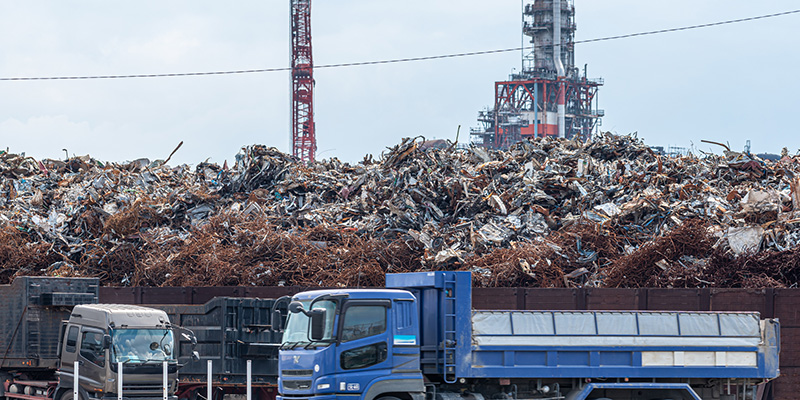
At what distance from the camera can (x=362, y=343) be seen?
1191 cm

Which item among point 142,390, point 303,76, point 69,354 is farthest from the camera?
point 303,76

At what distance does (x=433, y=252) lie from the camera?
71.9 ft

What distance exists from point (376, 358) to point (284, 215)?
13.8 m

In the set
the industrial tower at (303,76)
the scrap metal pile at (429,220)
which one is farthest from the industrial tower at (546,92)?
the scrap metal pile at (429,220)

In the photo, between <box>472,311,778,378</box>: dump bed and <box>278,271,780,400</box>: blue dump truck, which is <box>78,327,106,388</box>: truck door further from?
<box>472,311,778,378</box>: dump bed

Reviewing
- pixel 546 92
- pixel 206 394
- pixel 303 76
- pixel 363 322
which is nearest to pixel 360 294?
pixel 363 322

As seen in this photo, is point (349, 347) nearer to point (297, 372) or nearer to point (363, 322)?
point (363, 322)

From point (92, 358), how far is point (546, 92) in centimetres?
9658

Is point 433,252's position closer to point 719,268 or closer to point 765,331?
point 719,268

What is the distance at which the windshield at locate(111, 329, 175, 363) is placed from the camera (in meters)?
14.5

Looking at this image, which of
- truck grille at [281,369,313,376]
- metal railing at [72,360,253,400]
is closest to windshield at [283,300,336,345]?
truck grille at [281,369,313,376]

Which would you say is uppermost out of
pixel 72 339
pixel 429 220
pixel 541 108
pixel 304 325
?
pixel 541 108

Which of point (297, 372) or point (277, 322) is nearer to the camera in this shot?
point (297, 372)

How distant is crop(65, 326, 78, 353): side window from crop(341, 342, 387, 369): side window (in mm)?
5914
